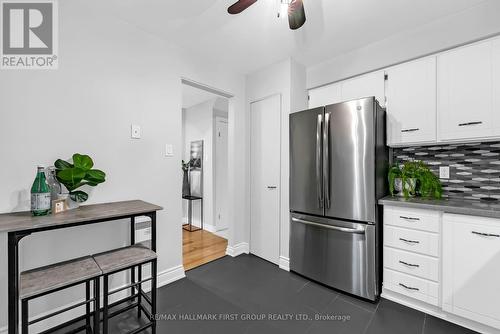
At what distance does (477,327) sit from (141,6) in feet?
12.0

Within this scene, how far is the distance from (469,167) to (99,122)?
3.40m

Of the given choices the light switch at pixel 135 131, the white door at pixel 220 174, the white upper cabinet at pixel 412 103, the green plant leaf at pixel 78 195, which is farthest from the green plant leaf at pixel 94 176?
the white upper cabinet at pixel 412 103

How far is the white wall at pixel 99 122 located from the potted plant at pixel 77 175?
148 mm

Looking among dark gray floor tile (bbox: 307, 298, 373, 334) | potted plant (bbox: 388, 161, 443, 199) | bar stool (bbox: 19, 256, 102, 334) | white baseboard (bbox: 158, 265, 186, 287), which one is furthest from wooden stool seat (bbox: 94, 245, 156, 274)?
potted plant (bbox: 388, 161, 443, 199)

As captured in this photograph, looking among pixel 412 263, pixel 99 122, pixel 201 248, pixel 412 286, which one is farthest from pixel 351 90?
pixel 201 248

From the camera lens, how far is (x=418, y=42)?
2.17m

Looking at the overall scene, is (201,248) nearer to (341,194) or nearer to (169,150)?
(169,150)

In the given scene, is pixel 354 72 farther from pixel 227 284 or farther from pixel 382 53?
pixel 227 284

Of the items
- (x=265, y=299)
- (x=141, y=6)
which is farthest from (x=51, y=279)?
(x=141, y=6)

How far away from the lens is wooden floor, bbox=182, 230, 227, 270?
2.93 m

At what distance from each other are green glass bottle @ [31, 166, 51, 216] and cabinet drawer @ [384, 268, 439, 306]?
2780 mm

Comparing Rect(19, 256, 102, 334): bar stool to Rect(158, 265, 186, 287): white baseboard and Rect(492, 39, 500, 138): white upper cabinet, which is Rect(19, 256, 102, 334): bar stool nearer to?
Rect(158, 265, 186, 287): white baseboard
